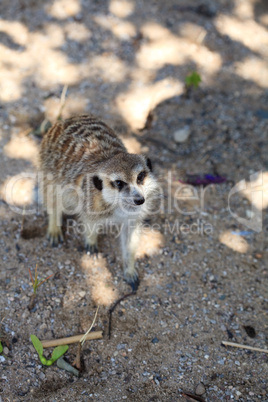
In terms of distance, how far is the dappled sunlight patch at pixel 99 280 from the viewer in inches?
95.9

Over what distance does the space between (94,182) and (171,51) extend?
2.35m

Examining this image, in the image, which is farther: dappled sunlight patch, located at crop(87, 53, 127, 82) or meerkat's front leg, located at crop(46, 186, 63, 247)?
dappled sunlight patch, located at crop(87, 53, 127, 82)

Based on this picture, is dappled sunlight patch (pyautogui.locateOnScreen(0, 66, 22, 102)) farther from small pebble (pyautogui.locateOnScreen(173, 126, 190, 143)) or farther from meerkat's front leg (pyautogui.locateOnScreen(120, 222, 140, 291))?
meerkat's front leg (pyautogui.locateOnScreen(120, 222, 140, 291))

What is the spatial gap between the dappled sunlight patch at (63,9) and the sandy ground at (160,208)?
1 cm

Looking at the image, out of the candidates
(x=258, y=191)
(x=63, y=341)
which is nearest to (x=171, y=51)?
(x=258, y=191)

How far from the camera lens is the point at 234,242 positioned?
277cm

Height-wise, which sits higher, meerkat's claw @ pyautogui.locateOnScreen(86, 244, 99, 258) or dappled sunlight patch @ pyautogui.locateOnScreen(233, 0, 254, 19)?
dappled sunlight patch @ pyautogui.locateOnScreen(233, 0, 254, 19)

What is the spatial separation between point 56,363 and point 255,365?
1.19 metres

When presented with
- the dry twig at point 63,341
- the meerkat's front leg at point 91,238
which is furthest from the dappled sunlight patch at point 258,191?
the dry twig at point 63,341

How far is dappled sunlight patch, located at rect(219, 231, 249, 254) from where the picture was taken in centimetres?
273

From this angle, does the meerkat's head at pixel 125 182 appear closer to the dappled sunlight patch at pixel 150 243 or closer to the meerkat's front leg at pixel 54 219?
the dappled sunlight patch at pixel 150 243

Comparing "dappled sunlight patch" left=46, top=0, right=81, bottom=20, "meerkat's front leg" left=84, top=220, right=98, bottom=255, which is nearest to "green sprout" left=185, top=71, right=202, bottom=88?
"dappled sunlight patch" left=46, top=0, right=81, bottom=20

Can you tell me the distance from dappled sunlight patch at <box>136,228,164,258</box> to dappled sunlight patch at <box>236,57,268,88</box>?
2087mm

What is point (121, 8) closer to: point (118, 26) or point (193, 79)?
point (118, 26)
